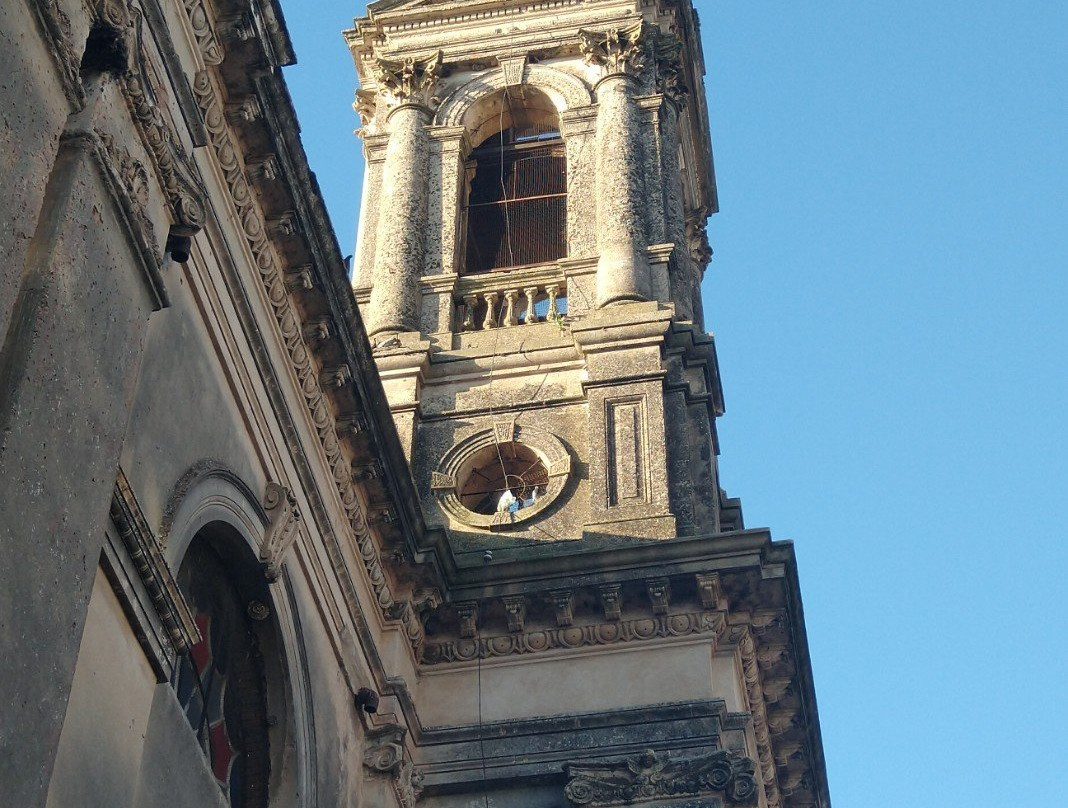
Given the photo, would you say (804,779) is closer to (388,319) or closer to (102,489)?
(388,319)

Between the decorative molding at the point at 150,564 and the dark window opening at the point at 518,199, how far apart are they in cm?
1250

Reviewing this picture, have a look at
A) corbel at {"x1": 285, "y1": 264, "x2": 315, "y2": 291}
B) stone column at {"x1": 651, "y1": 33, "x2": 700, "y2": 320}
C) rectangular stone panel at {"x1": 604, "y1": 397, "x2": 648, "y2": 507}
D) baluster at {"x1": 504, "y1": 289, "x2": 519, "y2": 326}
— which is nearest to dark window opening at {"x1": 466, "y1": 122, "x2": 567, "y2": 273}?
baluster at {"x1": 504, "y1": 289, "x2": 519, "y2": 326}

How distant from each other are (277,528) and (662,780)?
14.0 ft

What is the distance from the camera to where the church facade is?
8.91 m

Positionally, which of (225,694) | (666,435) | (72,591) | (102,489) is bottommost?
(72,591)

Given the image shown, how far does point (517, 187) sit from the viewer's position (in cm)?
2398

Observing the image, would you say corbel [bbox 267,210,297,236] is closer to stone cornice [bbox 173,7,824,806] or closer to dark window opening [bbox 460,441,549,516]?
stone cornice [bbox 173,7,824,806]

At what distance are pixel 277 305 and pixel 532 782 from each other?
193 inches

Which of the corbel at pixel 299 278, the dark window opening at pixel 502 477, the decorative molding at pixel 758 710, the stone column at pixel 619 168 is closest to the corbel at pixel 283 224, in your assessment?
the corbel at pixel 299 278

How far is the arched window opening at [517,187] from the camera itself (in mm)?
23078

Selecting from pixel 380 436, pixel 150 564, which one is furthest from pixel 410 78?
pixel 150 564

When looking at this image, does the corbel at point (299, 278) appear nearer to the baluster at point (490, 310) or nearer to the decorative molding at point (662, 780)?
the decorative molding at point (662, 780)

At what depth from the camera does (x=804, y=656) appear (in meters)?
18.0

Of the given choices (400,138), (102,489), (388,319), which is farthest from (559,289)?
(102,489)
